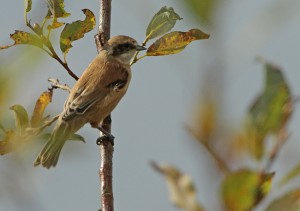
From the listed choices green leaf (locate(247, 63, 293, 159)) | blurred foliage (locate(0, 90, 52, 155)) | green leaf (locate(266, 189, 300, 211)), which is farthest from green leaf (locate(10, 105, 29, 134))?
green leaf (locate(266, 189, 300, 211))

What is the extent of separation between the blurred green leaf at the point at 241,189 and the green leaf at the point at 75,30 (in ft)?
6.50

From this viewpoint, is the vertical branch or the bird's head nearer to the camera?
the vertical branch

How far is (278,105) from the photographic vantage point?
1.54 meters

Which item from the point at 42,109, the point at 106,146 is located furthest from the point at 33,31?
the point at 106,146

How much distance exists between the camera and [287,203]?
1396 mm

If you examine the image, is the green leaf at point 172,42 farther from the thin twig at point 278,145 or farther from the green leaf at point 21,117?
the thin twig at point 278,145

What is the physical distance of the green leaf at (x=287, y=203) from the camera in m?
1.37

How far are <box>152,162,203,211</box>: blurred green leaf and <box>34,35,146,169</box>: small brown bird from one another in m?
3.43

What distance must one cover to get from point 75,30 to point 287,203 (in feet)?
6.77

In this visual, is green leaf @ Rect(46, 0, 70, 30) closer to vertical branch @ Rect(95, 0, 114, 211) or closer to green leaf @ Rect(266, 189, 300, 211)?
vertical branch @ Rect(95, 0, 114, 211)

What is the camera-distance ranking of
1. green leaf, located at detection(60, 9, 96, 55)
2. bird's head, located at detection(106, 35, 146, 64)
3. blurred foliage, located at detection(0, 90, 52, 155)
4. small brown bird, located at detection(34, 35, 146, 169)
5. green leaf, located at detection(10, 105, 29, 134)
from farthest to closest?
bird's head, located at detection(106, 35, 146, 64) → small brown bird, located at detection(34, 35, 146, 169) → green leaf, located at detection(60, 9, 96, 55) → green leaf, located at detection(10, 105, 29, 134) → blurred foliage, located at detection(0, 90, 52, 155)

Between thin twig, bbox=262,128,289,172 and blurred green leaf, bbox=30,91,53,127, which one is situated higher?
blurred green leaf, bbox=30,91,53,127

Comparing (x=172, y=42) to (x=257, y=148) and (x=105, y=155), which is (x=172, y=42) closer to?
(x=105, y=155)

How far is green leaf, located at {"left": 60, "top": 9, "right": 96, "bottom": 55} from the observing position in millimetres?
3232
